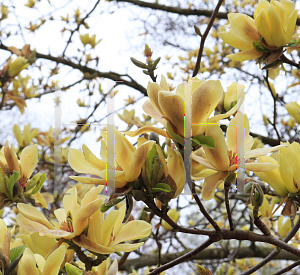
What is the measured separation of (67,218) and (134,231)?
93mm

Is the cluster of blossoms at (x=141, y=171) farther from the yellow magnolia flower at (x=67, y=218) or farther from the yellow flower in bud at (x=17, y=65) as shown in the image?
the yellow flower in bud at (x=17, y=65)

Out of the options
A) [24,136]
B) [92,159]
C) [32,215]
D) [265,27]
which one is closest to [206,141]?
[92,159]

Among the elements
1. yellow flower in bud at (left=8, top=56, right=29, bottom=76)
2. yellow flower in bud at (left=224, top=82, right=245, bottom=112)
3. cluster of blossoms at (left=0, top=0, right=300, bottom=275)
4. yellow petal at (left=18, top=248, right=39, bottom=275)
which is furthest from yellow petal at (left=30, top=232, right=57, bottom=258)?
yellow flower in bud at (left=8, top=56, right=29, bottom=76)

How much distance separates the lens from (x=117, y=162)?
36cm

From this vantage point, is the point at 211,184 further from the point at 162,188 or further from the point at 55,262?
the point at 55,262

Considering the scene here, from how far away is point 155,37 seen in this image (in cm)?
279

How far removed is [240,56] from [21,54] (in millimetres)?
851

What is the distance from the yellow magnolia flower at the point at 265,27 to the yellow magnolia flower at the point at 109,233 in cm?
39

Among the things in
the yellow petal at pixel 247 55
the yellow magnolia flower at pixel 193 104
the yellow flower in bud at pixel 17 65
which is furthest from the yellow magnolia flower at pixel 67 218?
the yellow flower in bud at pixel 17 65

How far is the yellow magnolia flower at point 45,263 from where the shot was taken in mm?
326

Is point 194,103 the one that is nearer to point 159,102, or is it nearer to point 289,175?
point 159,102

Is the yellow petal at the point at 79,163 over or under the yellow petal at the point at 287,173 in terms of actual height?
over

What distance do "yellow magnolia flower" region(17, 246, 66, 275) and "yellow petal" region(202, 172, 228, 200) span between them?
170mm

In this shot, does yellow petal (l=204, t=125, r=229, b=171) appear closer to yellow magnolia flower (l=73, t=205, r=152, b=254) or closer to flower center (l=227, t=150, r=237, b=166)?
flower center (l=227, t=150, r=237, b=166)
